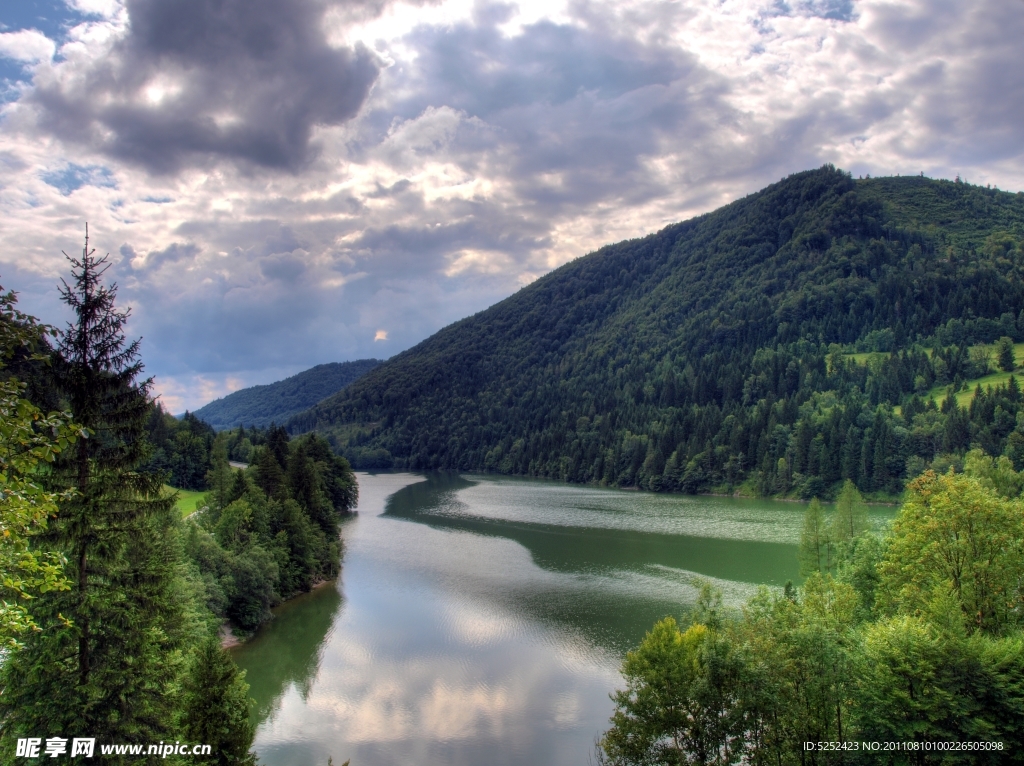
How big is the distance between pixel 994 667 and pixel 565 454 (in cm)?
14340

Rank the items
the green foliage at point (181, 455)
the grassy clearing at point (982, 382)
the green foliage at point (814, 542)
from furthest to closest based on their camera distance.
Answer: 1. the grassy clearing at point (982, 382)
2. the green foliage at point (181, 455)
3. the green foliage at point (814, 542)

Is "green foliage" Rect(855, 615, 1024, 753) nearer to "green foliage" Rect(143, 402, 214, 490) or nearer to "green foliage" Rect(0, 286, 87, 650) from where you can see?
"green foliage" Rect(0, 286, 87, 650)

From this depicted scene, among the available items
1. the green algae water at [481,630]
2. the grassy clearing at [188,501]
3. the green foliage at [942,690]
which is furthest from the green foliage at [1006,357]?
the grassy clearing at [188,501]

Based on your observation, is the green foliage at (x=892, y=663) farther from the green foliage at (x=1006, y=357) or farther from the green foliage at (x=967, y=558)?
the green foliage at (x=1006, y=357)

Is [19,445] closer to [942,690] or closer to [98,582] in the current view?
[98,582]

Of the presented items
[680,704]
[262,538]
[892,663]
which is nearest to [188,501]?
[262,538]

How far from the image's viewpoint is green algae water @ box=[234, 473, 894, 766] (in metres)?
28.8

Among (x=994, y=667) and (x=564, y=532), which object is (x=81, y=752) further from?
(x=564, y=532)

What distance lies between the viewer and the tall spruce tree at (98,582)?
14219 millimetres

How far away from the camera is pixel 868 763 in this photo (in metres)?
16.8

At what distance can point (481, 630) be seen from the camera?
42688mm

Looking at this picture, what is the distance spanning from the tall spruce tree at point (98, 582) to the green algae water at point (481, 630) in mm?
14326

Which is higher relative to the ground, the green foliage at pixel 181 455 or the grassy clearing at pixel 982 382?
the grassy clearing at pixel 982 382

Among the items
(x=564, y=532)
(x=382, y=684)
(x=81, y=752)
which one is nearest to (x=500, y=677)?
(x=382, y=684)
